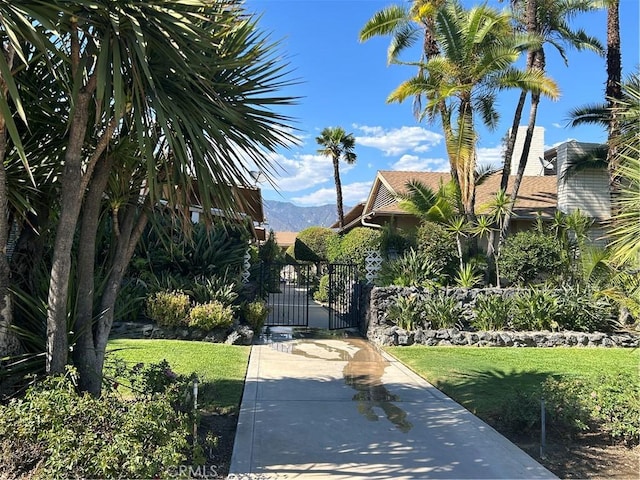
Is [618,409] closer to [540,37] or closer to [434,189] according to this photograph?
[540,37]

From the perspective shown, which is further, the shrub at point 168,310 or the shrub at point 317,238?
the shrub at point 317,238

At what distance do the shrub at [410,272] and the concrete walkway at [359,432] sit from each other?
4.40 m

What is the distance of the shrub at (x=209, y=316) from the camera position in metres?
10.8

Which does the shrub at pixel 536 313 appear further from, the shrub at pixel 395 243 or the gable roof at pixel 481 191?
the gable roof at pixel 481 191

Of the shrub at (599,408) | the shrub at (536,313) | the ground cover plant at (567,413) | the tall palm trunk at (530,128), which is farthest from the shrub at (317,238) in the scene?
the shrub at (599,408)

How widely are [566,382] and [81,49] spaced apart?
6.32 meters

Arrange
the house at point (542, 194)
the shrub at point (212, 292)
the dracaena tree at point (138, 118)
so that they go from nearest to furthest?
the dracaena tree at point (138, 118)
the shrub at point (212, 292)
the house at point (542, 194)

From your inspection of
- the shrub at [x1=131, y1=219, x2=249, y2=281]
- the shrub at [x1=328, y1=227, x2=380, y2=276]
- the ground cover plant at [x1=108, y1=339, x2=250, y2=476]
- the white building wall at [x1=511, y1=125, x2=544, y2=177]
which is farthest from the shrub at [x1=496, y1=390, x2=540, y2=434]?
the white building wall at [x1=511, y1=125, x2=544, y2=177]

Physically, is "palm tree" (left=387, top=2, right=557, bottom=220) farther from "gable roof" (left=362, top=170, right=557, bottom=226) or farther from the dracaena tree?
the dracaena tree

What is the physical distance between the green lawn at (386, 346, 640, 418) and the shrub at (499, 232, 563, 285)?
2.69 meters

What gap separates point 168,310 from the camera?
10.8 metres

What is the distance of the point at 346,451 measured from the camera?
4.80 m

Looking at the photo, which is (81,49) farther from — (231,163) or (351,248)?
(351,248)

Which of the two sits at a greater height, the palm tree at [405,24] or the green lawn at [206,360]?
the palm tree at [405,24]
